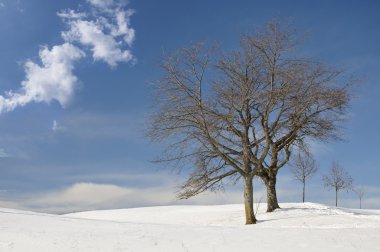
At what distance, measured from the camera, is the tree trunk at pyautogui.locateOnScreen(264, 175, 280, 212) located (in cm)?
2372

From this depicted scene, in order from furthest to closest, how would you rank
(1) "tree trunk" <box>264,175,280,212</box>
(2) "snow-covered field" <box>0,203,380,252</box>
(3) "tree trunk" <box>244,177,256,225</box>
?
(1) "tree trunk" <box>264,175,280,212</box>
(3) "tree trunk" <box>244,177,256,225</box>
(2) "snow-covered field" <box>0,203,380,252</box>

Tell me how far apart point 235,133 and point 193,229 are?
10.4 m

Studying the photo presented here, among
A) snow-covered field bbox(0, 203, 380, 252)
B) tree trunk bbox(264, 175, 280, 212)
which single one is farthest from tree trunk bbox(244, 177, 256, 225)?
snow-covered field bbox(0, 203, 380, 252)

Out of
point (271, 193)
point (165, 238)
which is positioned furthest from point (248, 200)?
point (165, 238)

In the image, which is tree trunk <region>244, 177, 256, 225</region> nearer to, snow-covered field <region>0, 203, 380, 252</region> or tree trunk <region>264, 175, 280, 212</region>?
tree trunk <region>264, 175, 280, 212</region>

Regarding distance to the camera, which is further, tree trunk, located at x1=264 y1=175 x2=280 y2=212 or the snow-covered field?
tree trunk, located at x1=264 y1=175 x2=280 y2=212

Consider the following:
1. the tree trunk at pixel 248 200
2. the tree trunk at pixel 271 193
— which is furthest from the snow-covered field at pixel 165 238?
the tree trunk at pixel 271 193

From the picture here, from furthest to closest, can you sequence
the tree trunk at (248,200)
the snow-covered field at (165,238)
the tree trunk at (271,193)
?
the tree trunk at (271,193) → the tree trunk at (248,200) → the snow-covered field at (165,238)

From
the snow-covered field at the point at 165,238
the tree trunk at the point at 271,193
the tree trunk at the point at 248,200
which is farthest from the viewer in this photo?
the tree trunk at the point at 271,193

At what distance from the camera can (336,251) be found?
9156mm

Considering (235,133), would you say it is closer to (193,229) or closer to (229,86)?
(229,86)

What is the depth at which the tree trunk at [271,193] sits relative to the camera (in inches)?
934

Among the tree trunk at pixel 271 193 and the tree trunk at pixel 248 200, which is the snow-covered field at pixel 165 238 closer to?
the tree trunk at pixel 248 200

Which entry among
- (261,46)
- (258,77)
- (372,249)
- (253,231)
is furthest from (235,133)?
(372,249)
